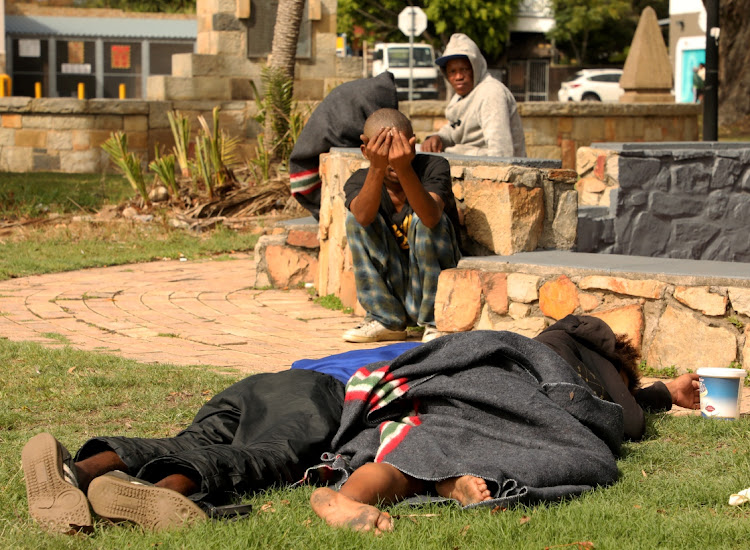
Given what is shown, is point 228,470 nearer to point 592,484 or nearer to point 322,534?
point 322,534

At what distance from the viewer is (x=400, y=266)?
559cm

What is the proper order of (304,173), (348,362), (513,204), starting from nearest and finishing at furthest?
(348,362)
(513,204)
(304,173)

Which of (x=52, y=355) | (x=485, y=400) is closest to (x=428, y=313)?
(x=52, y=355)

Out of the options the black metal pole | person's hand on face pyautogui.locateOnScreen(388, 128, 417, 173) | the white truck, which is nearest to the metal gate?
the white truck

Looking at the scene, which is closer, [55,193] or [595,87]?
[55,193]

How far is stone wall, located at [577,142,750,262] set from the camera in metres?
7.43

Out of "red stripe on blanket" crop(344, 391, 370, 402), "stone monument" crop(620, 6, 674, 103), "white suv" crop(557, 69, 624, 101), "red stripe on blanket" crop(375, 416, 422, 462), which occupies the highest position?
"white suv" crop(557, 69, 624, 101)

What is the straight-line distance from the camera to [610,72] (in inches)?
1447

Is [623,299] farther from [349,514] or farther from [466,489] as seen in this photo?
[349,514]

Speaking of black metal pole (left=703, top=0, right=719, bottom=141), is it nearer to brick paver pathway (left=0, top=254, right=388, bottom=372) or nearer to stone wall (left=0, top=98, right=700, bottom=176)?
stone wall (left=0, top=98, right=700, bottom=176)

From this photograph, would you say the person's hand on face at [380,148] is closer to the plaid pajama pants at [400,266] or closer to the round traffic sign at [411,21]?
the plaid pajama pants at [400,266]

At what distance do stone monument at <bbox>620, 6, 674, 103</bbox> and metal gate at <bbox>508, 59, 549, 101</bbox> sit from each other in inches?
1238

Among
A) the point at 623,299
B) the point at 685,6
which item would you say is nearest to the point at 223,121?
the point at 623,299

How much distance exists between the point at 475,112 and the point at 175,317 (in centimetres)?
228
